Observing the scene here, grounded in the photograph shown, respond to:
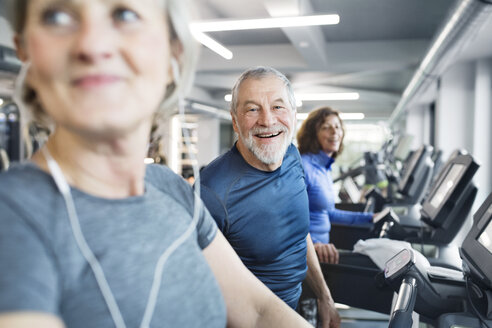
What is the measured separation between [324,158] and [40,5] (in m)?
2.14

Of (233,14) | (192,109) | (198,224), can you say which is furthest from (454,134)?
(198,224)

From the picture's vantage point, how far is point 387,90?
13219 mm

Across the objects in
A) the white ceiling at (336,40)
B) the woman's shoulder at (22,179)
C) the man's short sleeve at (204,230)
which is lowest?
the man's short sleeve at (204,230)

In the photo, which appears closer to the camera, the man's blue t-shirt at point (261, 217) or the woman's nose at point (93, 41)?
the woman's nose at point (93, 41)

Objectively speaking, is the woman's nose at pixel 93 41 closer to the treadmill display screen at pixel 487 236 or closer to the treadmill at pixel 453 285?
the treadmill at pixel 453 285

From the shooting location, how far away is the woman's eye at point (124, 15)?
0.58 m

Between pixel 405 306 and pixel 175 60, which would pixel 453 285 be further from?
pixel 175 60

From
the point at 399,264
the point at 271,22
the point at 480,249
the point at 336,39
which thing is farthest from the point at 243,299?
the point at 336,39

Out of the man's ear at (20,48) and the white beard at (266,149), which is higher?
the man's ear at (20,48)

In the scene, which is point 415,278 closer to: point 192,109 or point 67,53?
point 67,53

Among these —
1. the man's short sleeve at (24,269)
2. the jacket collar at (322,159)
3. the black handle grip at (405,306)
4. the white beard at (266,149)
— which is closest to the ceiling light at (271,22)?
the jacket collar at (322,159)

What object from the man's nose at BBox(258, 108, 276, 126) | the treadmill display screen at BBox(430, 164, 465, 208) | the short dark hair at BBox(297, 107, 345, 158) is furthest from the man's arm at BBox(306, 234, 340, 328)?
the short dark hair at BBox(297, 107, 345, 158)

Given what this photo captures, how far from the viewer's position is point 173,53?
70 cm

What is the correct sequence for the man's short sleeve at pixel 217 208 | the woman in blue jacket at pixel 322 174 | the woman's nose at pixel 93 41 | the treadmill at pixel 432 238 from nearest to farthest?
the woman's nose at pixel 93 41, the man's short sleeve at pixel 217 208, the treadmill at pixel 432 238, the woman in blue jacket at pixel 322 174
